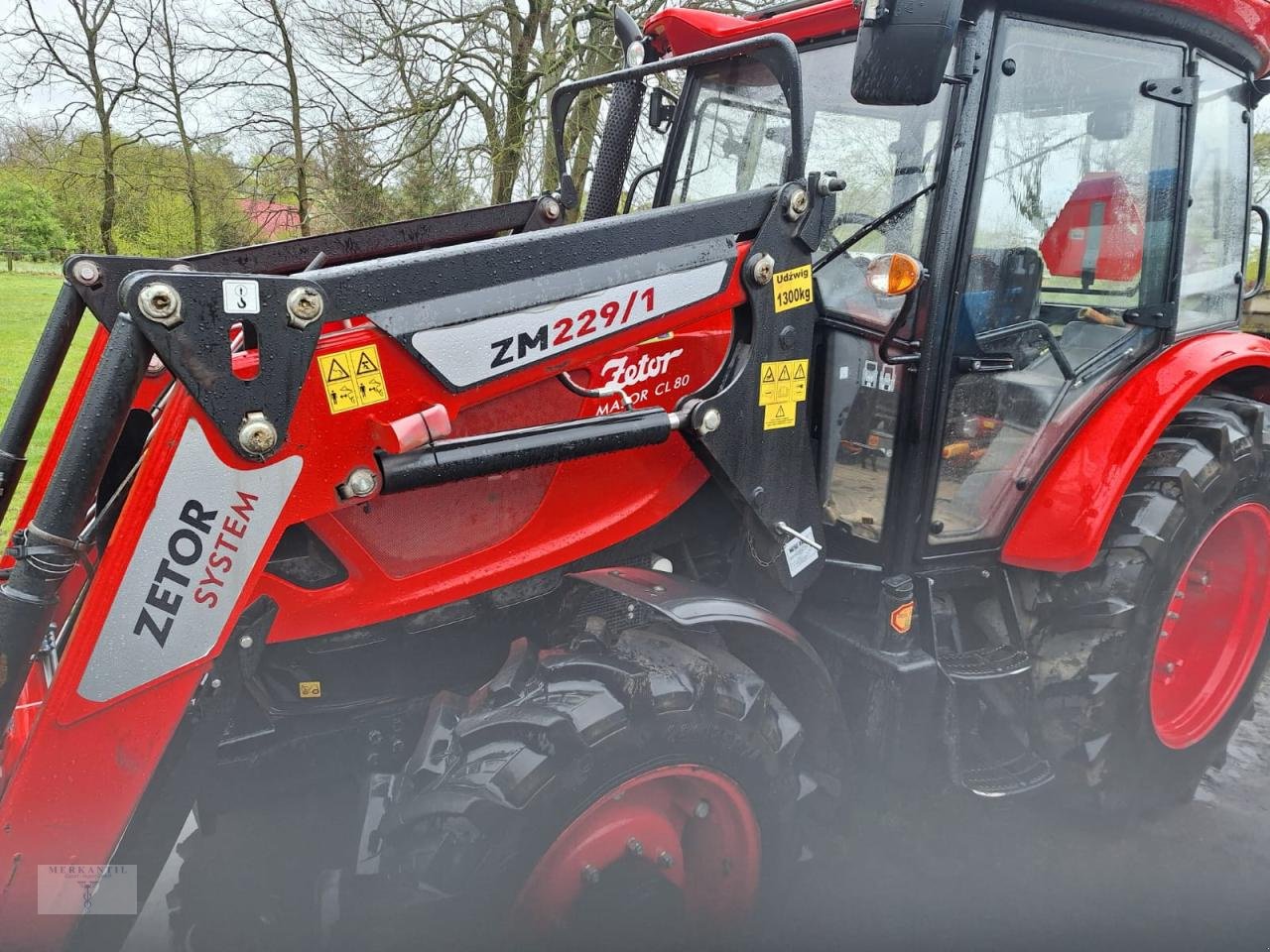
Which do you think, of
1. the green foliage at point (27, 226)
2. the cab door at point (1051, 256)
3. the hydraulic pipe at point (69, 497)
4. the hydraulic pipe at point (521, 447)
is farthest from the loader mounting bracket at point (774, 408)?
the green foliage at point (27, 226)

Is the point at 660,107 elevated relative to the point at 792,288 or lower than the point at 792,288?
elevated

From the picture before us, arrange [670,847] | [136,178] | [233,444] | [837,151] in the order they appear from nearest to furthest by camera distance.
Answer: [233,444]
[670,847]
[837,151]
[136,178]

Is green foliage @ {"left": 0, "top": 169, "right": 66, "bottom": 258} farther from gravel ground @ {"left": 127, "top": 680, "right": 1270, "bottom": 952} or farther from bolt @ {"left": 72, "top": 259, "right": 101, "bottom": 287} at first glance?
gravel ground @ {"left": 127, "top": 680, "right": 1270, "bottom": 952}

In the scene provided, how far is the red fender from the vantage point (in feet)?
7.87

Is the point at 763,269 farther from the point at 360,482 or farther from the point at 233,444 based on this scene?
the point at 233,444

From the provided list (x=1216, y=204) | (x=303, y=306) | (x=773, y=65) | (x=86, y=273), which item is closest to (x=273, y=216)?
(x=86, y=273)

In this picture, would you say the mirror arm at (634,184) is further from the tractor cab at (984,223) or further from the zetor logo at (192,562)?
the zetor logo at (192,562)

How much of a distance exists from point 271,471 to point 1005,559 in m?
1.91

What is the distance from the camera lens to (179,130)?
12984 mm

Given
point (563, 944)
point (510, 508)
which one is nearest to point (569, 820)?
point (563, 944)

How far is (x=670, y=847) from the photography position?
1.96 meters

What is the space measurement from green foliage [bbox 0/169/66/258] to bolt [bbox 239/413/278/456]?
130 feet

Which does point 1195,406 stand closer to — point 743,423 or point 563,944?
point 743,423

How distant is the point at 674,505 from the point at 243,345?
1.08m
